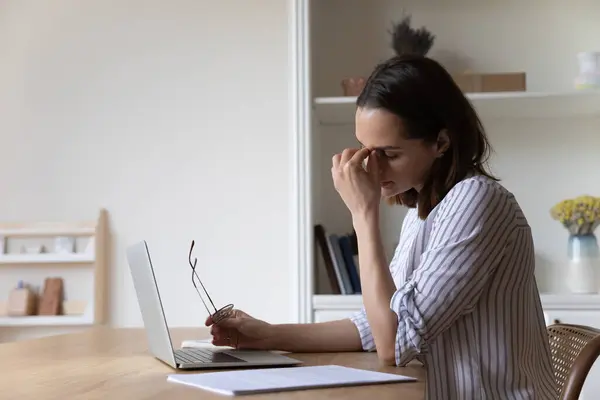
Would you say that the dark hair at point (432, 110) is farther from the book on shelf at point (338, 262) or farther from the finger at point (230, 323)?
the book on shelf at point (338, 262)

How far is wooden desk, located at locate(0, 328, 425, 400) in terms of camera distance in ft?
2.80

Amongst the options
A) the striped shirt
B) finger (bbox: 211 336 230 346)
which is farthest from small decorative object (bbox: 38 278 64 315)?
the striped shirt

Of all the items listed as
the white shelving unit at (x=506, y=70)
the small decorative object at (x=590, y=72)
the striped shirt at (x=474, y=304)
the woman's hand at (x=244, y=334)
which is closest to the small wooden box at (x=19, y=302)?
the white shelving unit at (x=506, y=70)

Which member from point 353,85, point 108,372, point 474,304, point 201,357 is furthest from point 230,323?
point 353,85

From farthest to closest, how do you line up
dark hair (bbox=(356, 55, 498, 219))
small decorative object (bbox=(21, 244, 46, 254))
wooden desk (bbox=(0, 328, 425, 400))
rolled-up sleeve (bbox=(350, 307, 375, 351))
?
small decorative object (bbox=(21, 244, 46, 254))
rolled-up sleeve (bbox=(350, 307, 375, 351))
dark hair (bbox=(356, 55, 498, 219))
wooden desk (bbox=(0, 328, 425, 400))

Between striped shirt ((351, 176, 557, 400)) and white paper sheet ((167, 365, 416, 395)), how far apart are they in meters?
0.18

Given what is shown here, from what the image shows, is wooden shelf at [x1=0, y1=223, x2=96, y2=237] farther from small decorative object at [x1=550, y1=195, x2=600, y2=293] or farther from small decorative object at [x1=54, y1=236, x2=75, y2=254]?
small decorative object at [x1=550, y1=195, x2=600, y2=293]

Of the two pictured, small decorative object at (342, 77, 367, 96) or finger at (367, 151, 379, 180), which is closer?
finger at (367, 151, 379, 180)

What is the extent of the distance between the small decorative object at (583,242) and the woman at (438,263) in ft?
3.93

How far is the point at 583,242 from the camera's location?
8.10ft

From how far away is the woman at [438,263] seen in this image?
3.85 ft

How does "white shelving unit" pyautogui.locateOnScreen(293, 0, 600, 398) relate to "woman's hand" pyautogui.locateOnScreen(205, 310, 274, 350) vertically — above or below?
above

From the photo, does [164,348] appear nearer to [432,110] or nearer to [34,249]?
[432,110]

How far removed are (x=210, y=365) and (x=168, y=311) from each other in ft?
5.64
